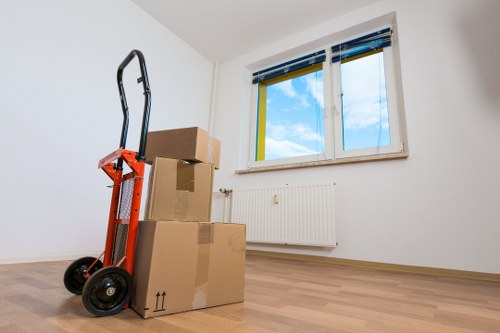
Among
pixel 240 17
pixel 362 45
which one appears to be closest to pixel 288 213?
pixel 362 45

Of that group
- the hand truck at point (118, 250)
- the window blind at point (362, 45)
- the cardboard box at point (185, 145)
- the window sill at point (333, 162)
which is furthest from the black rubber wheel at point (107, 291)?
the window blind at point (362, 45)

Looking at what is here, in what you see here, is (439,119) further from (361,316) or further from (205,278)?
(205,278)

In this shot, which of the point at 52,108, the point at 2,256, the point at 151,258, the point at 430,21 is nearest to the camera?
the point at 151,258

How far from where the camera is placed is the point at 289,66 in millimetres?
3139

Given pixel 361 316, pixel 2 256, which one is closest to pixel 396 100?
pixel 361 316

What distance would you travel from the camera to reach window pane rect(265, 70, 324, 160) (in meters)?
2.87

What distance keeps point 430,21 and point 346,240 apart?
196 cm

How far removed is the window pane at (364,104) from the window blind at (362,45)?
3.2 inches

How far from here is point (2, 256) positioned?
171 cm

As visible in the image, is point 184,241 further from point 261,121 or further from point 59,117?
point 261,121

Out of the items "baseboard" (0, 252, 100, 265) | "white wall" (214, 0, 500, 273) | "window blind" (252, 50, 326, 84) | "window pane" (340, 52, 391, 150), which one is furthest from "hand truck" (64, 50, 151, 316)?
"window blind" (252, 50, 326, 84)

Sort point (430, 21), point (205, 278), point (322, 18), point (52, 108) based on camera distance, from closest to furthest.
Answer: point (205, 278)
point (52, 108)
point (430, 21)
point (322, 18)

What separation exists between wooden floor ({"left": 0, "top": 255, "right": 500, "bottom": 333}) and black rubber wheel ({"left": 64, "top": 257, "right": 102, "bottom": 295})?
3cm

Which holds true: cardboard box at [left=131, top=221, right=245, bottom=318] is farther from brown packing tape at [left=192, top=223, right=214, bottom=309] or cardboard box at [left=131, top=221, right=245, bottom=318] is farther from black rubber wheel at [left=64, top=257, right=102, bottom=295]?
black rubber wheel at [left=64, top=257, right=102, bottom=295]
